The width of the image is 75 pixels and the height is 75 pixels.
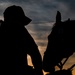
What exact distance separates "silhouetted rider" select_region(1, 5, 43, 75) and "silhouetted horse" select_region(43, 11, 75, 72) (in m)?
5.53

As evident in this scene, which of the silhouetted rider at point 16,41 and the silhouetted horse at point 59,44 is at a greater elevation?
the silhouetted rider at point 16,41

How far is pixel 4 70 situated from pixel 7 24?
0.71 m

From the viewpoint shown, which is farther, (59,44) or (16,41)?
(59,44)

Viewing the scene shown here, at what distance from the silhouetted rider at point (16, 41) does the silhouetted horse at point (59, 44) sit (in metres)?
5.53

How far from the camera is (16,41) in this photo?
352 cm

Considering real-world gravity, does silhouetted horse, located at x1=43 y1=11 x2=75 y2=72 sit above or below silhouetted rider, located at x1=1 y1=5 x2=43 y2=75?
below

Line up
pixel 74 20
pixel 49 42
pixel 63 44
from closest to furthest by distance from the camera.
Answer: pixel 74 20 < pixel 63 44 < pixel 49 42

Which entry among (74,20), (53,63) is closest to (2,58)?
(74,20)

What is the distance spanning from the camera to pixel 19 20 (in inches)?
138

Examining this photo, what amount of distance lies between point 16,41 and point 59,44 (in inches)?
244

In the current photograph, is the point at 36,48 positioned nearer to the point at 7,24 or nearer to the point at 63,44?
the point at 7,24

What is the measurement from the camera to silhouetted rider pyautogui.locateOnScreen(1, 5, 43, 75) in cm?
344

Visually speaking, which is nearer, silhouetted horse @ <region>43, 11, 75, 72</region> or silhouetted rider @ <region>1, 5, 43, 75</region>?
silhouetted rider @ <region>1, 5, 43, 75</region>

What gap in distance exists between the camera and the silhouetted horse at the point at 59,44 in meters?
8.98
